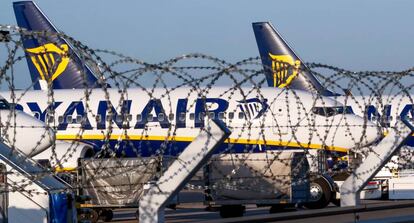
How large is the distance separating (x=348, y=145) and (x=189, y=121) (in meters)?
6.83

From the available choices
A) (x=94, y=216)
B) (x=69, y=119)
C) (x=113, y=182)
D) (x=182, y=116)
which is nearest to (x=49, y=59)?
(x=69, y=119)

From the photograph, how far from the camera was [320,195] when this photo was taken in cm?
3444

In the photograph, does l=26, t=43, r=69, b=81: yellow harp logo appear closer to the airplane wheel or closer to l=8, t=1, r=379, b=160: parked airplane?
l=8, t=1, r=379, b=160: parked airplane

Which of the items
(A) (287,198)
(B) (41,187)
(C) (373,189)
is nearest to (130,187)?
(A) (287,198)

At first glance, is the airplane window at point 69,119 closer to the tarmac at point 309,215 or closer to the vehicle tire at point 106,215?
the tarmac at point 309,215

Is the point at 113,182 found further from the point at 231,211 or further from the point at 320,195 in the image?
the point at 320,195

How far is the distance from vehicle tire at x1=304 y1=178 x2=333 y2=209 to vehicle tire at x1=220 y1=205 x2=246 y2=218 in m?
2.79

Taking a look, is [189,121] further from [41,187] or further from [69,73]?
[41,187]

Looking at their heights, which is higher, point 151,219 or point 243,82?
point 243,82

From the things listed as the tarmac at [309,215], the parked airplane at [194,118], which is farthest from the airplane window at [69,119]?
the tarmac at [309,215]

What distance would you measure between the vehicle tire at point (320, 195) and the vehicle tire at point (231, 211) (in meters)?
2.79

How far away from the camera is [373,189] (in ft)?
129

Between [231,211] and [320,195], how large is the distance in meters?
3.41

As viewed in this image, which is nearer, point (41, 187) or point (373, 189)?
point (41, 187)
